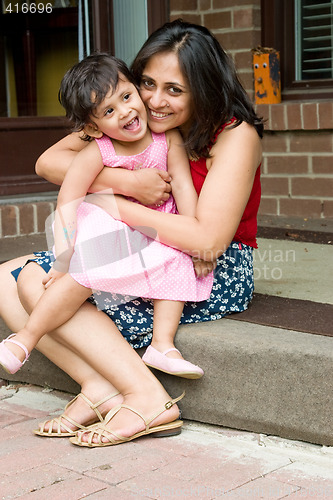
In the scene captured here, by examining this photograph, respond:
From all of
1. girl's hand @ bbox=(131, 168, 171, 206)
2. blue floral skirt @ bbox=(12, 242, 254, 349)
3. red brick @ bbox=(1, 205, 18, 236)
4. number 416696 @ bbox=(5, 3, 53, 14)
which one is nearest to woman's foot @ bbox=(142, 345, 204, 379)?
blue floral skirt @ bbox=(12, 242, 254, 349)

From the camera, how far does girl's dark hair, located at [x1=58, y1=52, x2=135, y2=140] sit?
7.89 feet

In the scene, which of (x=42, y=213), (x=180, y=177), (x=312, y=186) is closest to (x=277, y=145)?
(x=312, y=186)

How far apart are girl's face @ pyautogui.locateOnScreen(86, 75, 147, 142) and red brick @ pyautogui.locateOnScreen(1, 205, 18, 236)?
1.98 meters

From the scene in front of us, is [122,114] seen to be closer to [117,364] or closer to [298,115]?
[117,364]

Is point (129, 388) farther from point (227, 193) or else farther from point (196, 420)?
point (227, 193)

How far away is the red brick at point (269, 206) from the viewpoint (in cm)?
484

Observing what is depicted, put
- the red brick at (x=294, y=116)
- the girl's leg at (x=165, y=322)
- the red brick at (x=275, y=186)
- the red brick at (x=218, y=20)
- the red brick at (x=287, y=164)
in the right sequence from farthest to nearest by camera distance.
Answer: the red brick at (x=218, y=20) < the red brick at (x=275, y=186) < the red brick at (x=287, y=164) < the red brick at (x=294, y=116) < the girl's leg at (x=165, y=322)

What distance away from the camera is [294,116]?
15.0 ft

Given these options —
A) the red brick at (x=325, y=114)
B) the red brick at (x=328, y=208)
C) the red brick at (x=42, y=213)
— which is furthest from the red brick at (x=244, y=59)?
the red brick at (x=42, y=213)

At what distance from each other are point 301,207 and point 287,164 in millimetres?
279

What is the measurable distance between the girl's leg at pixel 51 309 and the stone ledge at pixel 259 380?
1.21ft

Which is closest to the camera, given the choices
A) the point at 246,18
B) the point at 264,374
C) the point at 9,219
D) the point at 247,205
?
the point at 264,374

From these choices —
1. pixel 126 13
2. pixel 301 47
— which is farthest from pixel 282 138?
pixel 126 13

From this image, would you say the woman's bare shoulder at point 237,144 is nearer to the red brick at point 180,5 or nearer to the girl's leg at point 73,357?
the girl's leg at point 73,357
